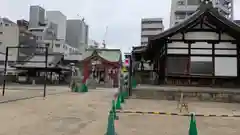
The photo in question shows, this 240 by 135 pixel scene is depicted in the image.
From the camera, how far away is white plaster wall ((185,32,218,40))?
1839cm

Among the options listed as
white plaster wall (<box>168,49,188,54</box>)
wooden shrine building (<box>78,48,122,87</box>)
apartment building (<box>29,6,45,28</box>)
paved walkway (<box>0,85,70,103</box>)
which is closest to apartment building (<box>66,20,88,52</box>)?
apartment building (<box>29,6,45,28</box>)

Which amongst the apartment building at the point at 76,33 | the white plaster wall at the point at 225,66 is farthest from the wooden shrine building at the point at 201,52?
the apartment building at the point at 76,33

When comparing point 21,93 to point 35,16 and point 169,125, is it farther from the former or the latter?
point 35,16

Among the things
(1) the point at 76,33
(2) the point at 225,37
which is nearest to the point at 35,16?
(1) the point at 76,33

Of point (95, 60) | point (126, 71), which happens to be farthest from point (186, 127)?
point (95, 60)

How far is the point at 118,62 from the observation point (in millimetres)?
44938

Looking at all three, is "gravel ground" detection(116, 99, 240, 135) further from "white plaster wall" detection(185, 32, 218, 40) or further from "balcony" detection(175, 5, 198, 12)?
"balcony" detection(175, 5, 198, 12)

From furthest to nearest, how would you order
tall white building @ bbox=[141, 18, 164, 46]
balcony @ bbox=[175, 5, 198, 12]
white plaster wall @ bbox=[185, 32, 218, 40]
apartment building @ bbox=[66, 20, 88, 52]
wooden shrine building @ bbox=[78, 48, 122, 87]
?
1. apartment building @ bbox=[66, 20, 88, 52]
2. tall white building @ bbox=[141, 18, 164, 46]
3. balcony @ bbox=[175, 5, 198, 12]
4. wooden shrine building @ bbox=[78, 48, 122, 87]
5. white plaster wall @ bbox=[185, 32, 218, 40]

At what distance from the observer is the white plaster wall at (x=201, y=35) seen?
60.3ft

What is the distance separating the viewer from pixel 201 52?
60.4 ft

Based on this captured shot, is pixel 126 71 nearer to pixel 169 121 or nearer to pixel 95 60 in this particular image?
pixel 169 121

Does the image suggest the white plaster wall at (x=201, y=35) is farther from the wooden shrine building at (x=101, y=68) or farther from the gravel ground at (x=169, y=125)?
the wooden shrine building at (x=101, y=68)

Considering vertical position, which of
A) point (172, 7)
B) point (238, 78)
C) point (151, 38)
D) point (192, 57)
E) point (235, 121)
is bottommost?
point (235, 121)

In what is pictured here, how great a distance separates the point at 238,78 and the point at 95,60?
29004 mm
